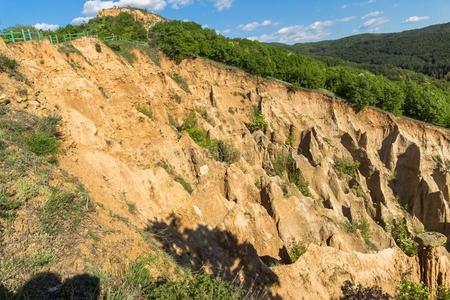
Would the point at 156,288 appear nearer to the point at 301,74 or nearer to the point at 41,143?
the point at 41,143

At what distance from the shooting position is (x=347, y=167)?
3384 cm

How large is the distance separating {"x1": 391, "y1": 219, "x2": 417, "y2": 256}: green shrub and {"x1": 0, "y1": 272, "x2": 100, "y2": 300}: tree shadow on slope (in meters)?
19.8

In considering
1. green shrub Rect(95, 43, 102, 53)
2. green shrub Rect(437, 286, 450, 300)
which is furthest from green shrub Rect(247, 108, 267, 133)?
green shrub Rect(437, 286, 450, 300)

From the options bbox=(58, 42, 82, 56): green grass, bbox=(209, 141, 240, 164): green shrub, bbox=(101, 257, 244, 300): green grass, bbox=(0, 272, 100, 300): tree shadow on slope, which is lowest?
bbox=(209, 141, 240, 164): green shrub

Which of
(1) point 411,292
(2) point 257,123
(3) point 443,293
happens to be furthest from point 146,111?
(3) point 443,293

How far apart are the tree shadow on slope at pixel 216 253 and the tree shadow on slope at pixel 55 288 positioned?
5004 mm

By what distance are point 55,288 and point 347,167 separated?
3027 cm

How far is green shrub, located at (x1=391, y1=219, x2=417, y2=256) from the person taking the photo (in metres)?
22.7

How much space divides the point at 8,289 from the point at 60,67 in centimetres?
1575

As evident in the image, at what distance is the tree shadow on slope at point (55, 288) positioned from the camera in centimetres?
628

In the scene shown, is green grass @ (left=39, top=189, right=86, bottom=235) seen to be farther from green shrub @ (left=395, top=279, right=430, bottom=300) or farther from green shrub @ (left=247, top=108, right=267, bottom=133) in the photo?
green shrub @ (left=247, top=108, right=267, bottom=133)

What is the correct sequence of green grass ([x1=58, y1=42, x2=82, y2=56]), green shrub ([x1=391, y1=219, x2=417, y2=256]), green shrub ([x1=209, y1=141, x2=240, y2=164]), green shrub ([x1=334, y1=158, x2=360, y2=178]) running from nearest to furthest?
green shrub ([x1=391, y1=219, x2=417, y2=256])
green grass ([x1=58, y1=42, x2=82, y2=56])
green shrub ([x1=209, y1=141, x2=240, y2=164])
green shrub ([x1=334, y1=158, x2=360, y2=178])

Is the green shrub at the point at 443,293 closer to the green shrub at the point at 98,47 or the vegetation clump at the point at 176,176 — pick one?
the vegetation clump at the point at 176,176

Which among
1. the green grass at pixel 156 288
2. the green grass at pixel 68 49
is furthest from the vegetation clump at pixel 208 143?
the green grass at pixel 156 288
